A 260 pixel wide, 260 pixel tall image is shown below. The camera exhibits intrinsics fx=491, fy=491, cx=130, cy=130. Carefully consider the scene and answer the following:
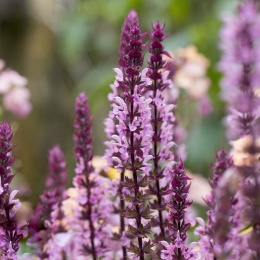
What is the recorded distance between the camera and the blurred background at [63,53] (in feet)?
8.58

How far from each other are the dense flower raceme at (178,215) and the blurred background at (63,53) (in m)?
1.78

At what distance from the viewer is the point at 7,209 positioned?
0.58 m

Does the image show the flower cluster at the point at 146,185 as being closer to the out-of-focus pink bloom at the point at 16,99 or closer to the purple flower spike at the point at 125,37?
the purple flower spike at the point at 125,37

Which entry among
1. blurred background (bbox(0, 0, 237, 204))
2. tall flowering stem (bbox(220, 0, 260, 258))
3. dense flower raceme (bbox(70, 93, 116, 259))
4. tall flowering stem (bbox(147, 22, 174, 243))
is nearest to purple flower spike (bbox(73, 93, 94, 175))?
dense flower raceme (bbox(70, 93, 116, 259))

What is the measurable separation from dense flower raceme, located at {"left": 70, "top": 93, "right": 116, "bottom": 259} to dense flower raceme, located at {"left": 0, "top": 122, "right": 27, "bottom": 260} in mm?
154

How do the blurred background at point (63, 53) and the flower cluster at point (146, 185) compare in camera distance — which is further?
the blurred background at point (63, 53)

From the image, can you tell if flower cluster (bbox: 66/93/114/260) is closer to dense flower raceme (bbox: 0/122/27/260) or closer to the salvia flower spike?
the salvia flower spike

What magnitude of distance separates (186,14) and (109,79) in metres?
0.73

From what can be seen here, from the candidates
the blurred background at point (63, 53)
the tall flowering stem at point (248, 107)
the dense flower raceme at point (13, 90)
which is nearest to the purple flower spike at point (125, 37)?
the tall flowering stem at point (248, 107)

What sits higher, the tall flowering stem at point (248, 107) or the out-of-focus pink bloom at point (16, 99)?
the out-of-focus pink bloom at point (16, 99)

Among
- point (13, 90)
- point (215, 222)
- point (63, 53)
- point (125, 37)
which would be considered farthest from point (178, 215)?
point (63, 53)

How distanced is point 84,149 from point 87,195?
0.07 m

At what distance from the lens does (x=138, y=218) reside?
599mm

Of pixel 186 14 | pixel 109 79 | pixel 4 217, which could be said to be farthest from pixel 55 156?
pixel 186 14
